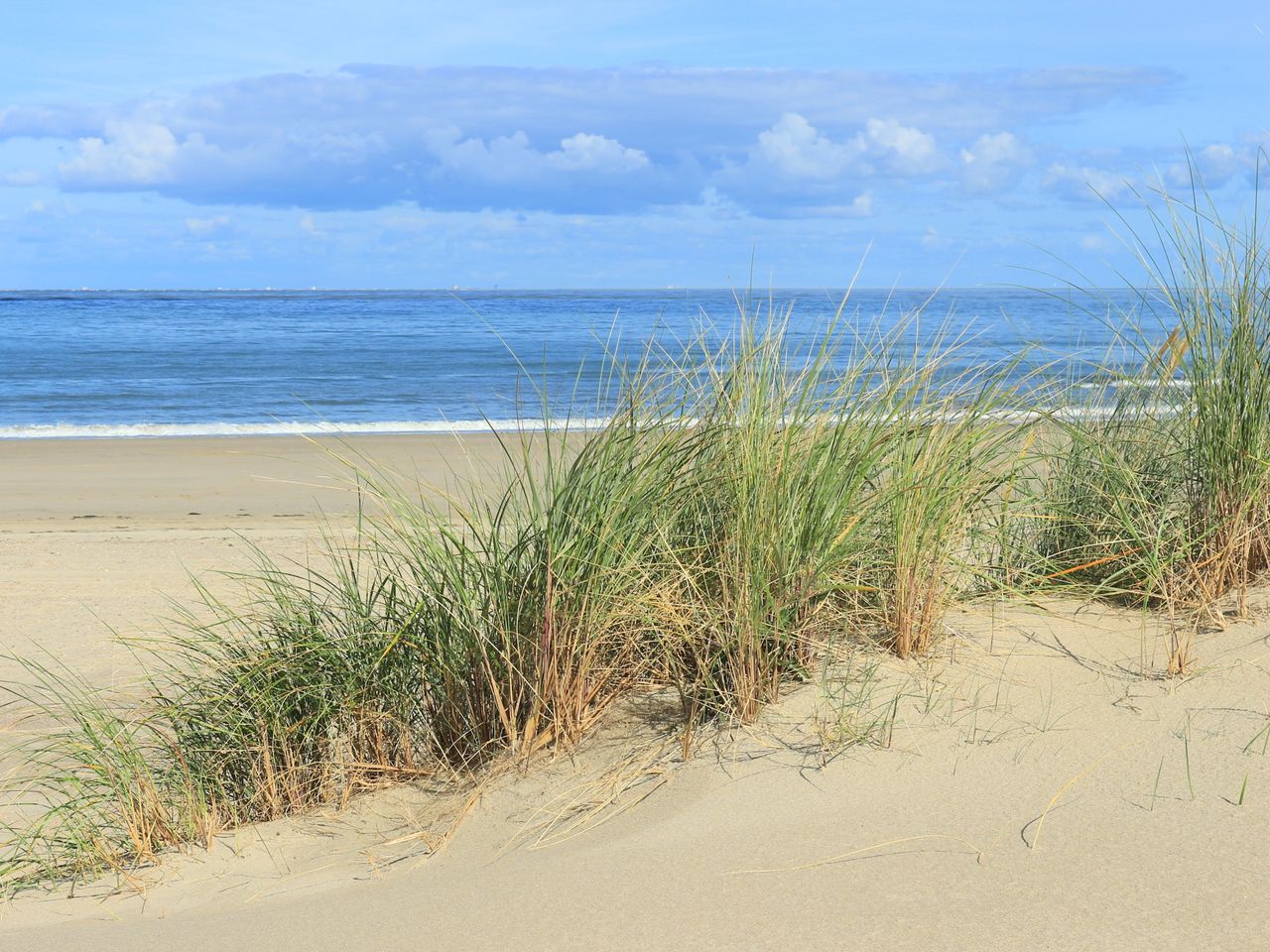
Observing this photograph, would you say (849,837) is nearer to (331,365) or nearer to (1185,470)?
(1185,470)

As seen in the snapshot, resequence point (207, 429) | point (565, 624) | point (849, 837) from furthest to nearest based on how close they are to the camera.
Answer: point (207, 429) < point (565, 624) < point (849, 837)

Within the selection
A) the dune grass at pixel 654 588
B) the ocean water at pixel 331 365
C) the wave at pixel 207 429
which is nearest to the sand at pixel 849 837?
the dune grass at pixel 654 588

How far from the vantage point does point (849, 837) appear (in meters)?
2.47

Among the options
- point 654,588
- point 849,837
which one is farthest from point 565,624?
point 849,837

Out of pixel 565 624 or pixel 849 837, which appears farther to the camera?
pixel 565 624

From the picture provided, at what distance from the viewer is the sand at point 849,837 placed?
218cm

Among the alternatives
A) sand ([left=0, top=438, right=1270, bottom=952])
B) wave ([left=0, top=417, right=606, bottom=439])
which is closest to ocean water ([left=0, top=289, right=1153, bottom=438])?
wave ([left=0, top=417, right=606, bottom=439])

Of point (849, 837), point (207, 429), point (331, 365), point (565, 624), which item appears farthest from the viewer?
point (331, 365)

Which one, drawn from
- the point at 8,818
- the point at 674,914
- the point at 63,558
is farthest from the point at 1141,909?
the point at 63,558

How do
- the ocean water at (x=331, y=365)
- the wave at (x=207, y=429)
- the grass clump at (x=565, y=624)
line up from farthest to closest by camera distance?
1. the wave at (x=207, y=429)
2. the ocean water at (x=331, y=365)
3. the grass clump at (x=565, y=624)

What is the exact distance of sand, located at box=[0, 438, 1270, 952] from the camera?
2182mm

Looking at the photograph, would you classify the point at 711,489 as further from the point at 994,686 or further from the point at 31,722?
the point at 31,722

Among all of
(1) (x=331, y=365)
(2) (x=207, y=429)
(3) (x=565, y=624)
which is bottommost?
(2) (x=207, y=429)

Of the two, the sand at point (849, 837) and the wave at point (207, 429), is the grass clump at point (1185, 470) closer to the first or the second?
the sand at point (849, 837)
